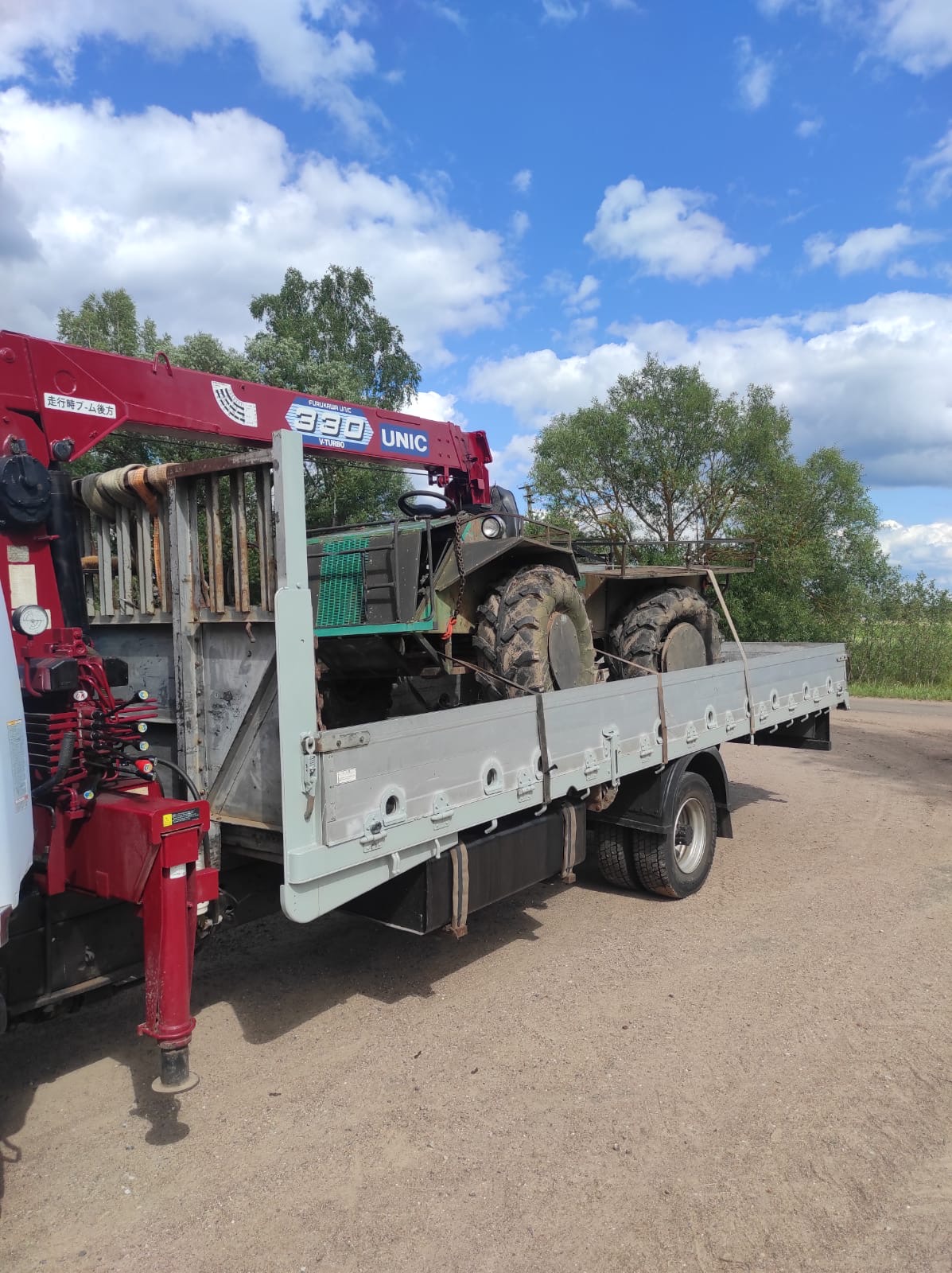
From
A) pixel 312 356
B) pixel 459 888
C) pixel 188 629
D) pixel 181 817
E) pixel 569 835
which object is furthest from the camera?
pixel 312 356

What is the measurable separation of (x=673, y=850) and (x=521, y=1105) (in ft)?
9.14

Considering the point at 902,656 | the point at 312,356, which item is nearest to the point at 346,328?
the point at 312,356

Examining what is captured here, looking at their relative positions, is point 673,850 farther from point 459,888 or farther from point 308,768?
point 308,768

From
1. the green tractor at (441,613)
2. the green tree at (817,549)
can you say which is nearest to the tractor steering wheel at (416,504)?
the green tractor at (441,613)

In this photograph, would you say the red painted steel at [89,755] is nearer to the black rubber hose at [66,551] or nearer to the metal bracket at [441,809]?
the black rubber hose at [66,551]

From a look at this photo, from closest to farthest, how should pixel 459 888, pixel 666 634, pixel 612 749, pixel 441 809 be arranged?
1. pixel 441 809
2. pixel 459 888
3. pixel 612 749
4. pixel 666 634

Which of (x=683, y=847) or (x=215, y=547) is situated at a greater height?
(x=215, y=547)

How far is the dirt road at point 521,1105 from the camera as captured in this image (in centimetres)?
290

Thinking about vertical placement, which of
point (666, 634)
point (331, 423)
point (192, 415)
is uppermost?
point (331, 423)

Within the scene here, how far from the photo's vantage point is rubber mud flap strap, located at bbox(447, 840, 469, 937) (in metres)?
4.19

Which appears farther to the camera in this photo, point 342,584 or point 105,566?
point 342,584

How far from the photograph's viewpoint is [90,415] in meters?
4.08

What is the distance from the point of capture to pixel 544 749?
15.2 feet

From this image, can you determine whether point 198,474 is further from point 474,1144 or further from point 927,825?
point 927,825
